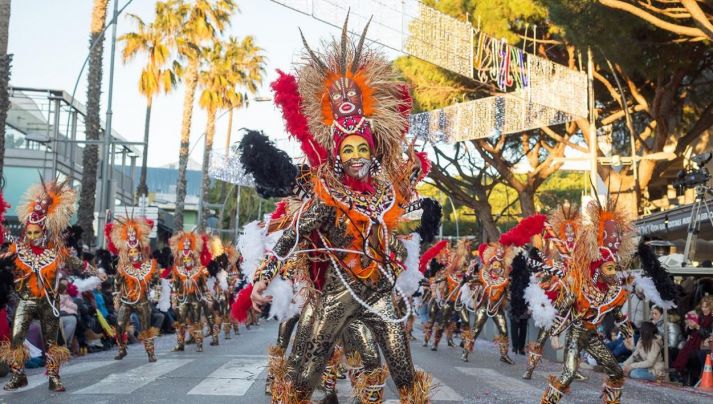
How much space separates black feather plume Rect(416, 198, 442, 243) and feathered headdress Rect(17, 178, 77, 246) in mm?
5026

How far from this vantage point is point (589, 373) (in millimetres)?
14188

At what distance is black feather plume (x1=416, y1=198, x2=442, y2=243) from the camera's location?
6340mm

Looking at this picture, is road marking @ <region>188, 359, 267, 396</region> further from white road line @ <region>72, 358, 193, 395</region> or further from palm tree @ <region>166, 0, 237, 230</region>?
palm tree @ <region>166, 0, 237, 230</region>

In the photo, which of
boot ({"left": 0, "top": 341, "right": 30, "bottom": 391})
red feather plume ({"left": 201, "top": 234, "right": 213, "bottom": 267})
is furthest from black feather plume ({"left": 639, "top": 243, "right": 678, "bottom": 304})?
→ red feather plume ({"left": 201, "top": 234, "right": 213, "bottom": 267})

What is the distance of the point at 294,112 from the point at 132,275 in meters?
8.24

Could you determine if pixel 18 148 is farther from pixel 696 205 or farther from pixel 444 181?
pixel 696 205

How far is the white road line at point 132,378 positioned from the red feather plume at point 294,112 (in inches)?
165

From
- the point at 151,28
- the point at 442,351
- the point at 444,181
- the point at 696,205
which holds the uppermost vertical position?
the point at 151,28

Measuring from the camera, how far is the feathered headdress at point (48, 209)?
9.62 metres

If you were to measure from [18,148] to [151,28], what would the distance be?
24.0ft

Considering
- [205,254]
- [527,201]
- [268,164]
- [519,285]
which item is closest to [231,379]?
[268,164]

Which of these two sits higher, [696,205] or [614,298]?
[696,205]

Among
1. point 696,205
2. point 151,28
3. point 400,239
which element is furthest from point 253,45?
point 400,239

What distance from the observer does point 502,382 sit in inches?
448
